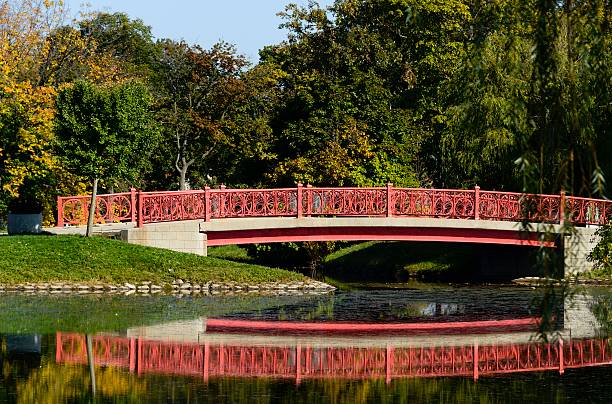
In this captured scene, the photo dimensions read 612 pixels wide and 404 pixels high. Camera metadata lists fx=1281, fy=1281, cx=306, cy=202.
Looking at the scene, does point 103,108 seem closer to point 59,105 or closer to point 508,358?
point 59,105

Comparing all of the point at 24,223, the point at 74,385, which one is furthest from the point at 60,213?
the point at 74,385

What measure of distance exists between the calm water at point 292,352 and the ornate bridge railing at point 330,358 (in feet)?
0.11

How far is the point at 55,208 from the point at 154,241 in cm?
728

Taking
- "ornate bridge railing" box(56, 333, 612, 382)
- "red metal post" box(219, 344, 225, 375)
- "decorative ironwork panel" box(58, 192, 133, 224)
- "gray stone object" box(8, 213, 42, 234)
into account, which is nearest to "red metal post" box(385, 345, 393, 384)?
"ornate bridge railing" box(56, 333, 612, 382)

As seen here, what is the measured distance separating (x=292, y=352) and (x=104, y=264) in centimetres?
1355

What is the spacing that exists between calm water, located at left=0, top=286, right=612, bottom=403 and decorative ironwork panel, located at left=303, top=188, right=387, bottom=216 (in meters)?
6.42

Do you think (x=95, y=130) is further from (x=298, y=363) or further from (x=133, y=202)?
(x=298, y=363)

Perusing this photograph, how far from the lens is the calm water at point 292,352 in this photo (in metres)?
18.4

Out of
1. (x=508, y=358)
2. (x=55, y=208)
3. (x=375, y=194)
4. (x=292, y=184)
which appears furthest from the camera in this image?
(x=292, y=184)

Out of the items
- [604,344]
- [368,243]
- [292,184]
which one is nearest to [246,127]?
[292,184]

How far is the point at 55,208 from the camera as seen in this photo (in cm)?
4409

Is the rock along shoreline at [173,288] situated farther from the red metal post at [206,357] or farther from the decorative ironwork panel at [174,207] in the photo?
the red metal post at [206,357]

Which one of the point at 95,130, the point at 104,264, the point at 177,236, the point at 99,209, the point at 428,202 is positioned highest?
the point at 95,130

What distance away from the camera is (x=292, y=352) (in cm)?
2292
